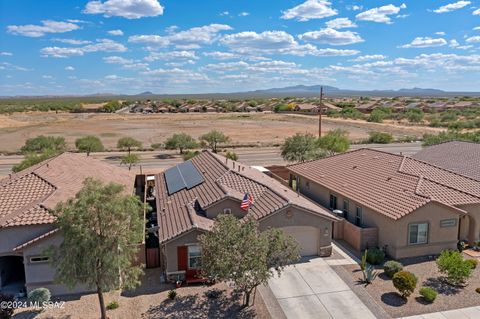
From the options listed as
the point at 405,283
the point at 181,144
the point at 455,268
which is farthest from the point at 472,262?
the point at 181,144

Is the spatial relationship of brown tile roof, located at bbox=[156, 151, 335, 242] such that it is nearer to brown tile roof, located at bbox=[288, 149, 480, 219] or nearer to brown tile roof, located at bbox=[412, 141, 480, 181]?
brown tile roof, located at bbox=[288, 149, 480, 219]

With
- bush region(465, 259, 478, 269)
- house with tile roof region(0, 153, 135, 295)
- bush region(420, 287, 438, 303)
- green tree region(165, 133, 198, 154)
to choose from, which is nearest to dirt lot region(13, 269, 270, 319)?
house with tile roof region(0, 153, 135, 295)

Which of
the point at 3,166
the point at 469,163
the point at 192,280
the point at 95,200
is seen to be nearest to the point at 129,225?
the point at 95,200

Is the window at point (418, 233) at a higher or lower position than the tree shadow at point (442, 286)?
higher

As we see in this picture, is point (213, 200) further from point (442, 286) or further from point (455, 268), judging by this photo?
point (455, 268)

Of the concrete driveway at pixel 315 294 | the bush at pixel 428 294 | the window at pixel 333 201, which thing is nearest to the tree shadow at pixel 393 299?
the bush at pixel 428 294

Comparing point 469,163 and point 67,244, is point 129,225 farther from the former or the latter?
point 469,163

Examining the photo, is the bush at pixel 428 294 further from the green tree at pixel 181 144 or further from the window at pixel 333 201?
the green tree at pixel 181 144

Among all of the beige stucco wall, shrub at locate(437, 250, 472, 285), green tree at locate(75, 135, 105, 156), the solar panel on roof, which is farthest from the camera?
green tree at locate(75, 135, 105, 156)
